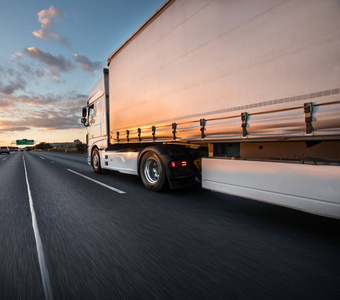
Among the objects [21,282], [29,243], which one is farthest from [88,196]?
[21,282]

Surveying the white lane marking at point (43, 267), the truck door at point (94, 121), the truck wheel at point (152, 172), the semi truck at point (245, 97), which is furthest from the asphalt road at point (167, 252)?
the truck door at point (94, 121)

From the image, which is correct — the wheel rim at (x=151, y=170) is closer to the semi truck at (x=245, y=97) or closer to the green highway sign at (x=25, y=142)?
the semi truck at (x=245, y=97)

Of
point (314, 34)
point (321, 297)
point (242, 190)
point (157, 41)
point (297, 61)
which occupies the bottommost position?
point (321, 297)

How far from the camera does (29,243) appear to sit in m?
2.50

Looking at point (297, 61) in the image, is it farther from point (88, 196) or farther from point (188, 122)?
point (88, 196)

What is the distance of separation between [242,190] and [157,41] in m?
3.71

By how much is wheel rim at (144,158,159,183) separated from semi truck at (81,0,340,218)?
0.09 feet

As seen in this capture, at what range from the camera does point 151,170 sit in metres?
5.46

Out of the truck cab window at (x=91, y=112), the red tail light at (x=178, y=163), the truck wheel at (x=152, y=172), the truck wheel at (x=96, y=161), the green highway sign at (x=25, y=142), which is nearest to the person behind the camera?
the red tail light at (x=178, y=163)

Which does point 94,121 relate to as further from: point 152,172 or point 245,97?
point 245,97

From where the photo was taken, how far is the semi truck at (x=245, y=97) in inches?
91.3

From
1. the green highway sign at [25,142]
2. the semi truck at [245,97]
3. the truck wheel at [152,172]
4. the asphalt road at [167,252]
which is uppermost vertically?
the green highway sign at [25,142]

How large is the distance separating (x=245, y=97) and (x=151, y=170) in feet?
10.4

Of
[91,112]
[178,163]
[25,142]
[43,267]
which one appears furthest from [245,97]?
[25,142]
